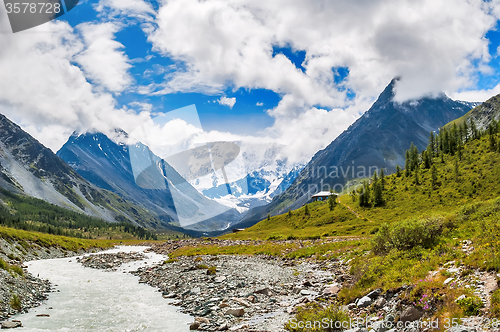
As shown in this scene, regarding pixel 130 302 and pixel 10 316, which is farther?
pixel 130 302

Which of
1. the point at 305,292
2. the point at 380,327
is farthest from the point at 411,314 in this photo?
the point at 305,292

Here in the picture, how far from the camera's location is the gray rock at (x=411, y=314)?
37.1ft

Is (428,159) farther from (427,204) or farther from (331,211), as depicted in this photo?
(331,211)

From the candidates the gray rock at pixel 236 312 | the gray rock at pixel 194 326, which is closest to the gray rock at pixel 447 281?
the gray rock at pixel 236 312

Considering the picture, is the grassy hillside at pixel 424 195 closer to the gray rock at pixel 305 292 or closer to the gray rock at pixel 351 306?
the gray rock at pixel 305 292

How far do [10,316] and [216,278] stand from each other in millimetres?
17180

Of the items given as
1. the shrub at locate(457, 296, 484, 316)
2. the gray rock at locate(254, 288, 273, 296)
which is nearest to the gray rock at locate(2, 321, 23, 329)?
the gray rock at locate(254, 288, 273, 296)

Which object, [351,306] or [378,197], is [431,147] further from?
[351,306]

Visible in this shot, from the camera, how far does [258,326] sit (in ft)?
51.6

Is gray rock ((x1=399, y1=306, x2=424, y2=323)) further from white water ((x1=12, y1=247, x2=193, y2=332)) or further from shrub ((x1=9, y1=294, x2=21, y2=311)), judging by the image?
shrub ((x1=9, y1=294, x2=21, y2=311))

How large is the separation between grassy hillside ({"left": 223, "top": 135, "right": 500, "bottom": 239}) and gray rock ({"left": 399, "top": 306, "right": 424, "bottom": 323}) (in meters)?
69.2

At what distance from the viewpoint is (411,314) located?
Answer: 11.4 m

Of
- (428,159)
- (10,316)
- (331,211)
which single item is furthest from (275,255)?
(428,159)

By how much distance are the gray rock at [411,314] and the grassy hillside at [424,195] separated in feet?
227
